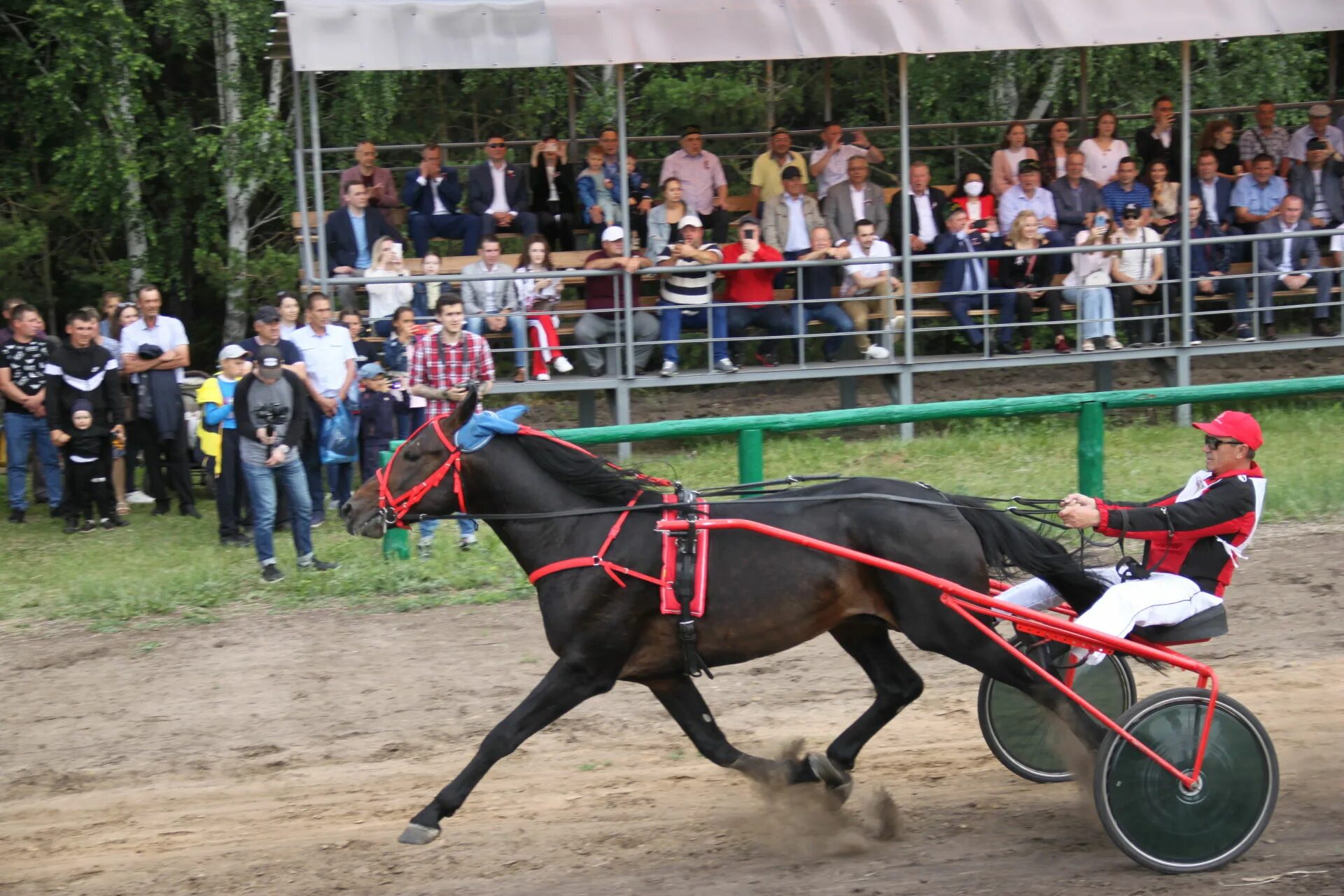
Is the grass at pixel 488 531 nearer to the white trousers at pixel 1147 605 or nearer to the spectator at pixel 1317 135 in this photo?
the spectator at pixel 1317 135

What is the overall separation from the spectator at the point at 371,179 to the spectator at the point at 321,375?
2250mm

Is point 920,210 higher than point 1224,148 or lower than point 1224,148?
lower

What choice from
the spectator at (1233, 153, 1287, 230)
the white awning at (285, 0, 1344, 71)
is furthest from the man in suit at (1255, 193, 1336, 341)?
the white awning at (285, 0, 1344, 71)

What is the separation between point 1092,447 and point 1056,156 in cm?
532

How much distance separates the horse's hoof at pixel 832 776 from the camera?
5.82m

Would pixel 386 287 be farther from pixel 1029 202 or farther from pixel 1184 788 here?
pixel 1184 788

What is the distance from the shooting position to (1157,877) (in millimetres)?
5223

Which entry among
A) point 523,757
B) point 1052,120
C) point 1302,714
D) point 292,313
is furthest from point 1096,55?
point 523,757

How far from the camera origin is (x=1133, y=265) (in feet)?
44.0

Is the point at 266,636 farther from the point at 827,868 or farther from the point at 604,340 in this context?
the point at 604,340

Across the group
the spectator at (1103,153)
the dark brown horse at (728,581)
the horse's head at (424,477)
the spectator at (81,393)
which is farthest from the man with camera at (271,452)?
the spectator at (1103,153)

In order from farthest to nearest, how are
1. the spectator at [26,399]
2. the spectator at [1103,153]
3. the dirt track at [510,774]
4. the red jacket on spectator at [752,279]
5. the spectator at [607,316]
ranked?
1. the spectator at [1103,153]
2. the red jacket on spectator at [752,279]
3. the spectator at [607,316]
4. the spectator at [26,399]
5. the dirt track at [510,774]

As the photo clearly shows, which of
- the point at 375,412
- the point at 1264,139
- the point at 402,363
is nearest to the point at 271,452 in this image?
Answer: the point at 375,412

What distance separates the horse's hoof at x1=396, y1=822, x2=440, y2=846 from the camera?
213 inches
